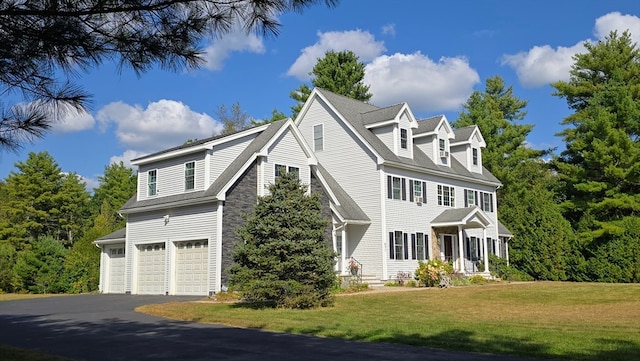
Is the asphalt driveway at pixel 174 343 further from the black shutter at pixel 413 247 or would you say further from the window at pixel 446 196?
the window at pixel 446 196

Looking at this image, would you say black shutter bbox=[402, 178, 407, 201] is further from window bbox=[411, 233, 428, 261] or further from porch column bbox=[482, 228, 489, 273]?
porch column bbox=[482, 228, 489, 273]

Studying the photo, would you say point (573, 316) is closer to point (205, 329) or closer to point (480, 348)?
A: point (480, 348)

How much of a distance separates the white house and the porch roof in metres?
0.08

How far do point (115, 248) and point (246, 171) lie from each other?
9.69m

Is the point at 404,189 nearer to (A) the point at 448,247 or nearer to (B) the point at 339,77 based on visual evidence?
(A) the point at 448,247

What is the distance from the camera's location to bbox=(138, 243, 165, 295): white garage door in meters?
26.2

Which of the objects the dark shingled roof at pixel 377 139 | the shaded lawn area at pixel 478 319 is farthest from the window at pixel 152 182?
the dark shingled roof at pixel 377 139

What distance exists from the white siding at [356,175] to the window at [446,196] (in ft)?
17.6

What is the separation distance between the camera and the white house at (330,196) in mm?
24750

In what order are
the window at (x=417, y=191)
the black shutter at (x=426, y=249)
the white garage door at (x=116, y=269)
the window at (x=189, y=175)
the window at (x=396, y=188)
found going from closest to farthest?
the window at (x=189, y=175) < the window at (x=396, y=188) < the white garage door at (x=116, y=269) < the window at (x=417, y=191) < the black shutter at (x=426, y=249)

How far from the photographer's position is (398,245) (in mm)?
29078

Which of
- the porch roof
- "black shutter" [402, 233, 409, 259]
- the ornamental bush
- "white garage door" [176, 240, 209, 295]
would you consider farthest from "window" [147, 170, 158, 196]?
the porch roof

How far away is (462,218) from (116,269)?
58.6ft

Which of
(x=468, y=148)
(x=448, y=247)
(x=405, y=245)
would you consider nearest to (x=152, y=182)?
(x=405, y=245)
